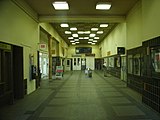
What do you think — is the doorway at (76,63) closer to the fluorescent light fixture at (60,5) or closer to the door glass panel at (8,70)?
the fluorescent light fixture at (60,5)

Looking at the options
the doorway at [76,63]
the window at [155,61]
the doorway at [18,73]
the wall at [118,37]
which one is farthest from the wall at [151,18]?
the doorway at [76,63]

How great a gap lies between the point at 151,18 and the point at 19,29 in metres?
5.00

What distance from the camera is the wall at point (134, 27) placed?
32.0 feet

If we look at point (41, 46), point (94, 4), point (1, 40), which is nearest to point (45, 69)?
point (41, 46)

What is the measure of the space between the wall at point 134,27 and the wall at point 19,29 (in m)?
5.10

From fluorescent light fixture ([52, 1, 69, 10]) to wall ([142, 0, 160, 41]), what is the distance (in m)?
3.63

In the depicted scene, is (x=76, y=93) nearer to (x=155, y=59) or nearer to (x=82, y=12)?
(x=82, y=12)

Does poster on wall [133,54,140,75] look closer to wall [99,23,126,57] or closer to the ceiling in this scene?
the ceiling

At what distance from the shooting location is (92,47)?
121 ft

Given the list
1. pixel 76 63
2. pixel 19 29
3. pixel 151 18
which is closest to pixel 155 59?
pixel 151 18

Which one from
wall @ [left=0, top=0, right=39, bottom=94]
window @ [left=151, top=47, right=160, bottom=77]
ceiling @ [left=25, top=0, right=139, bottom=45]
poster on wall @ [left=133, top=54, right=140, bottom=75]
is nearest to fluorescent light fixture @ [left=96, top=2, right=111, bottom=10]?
ceiling @ [left=25, top=0, right=139, bottom=45]

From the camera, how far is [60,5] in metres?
9.84

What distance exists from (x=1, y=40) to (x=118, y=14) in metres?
7.44

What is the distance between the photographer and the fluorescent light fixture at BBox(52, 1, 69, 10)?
9.31m
